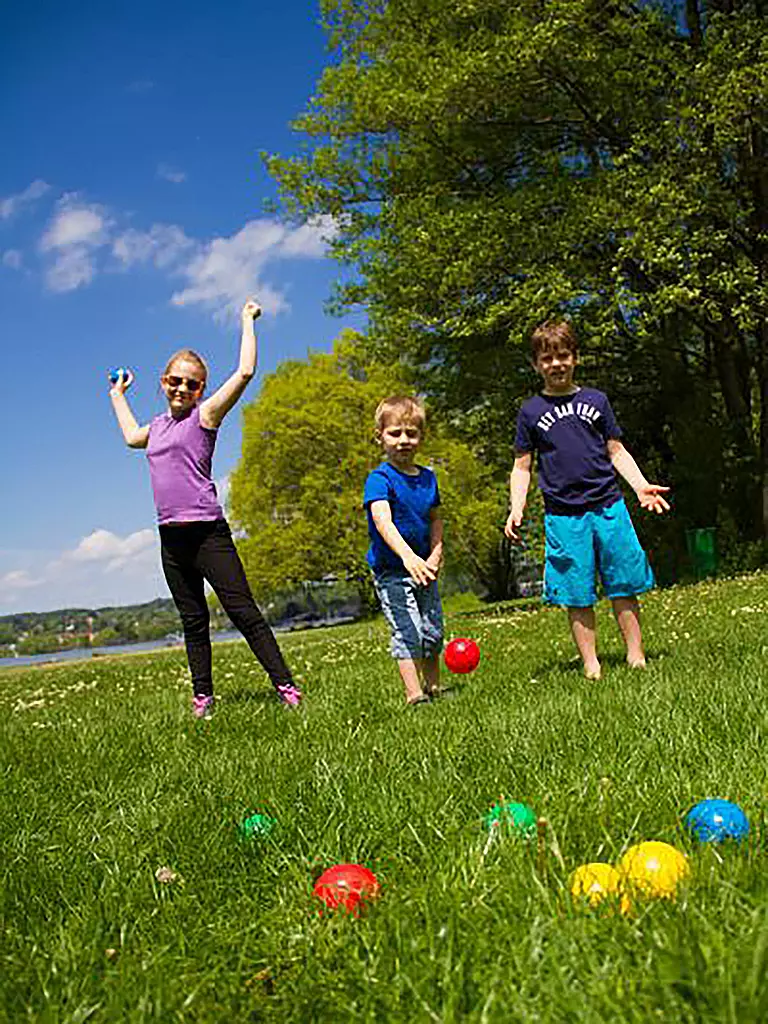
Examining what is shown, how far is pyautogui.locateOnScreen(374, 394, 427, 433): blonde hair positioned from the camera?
5.23m

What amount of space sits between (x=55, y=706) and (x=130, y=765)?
4.13 meters

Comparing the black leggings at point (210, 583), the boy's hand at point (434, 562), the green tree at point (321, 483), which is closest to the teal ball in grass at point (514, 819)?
the boy's hand at point (434, 562)

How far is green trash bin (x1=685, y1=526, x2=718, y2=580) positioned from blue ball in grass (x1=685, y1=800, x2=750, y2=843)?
16.6 metres

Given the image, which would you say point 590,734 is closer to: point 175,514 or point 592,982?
point 592,982

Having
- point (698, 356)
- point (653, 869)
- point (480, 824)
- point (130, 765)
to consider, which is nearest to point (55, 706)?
point (130, 765)

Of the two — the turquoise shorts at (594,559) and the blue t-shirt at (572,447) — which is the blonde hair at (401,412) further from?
the turquoise shorts at (594,559)

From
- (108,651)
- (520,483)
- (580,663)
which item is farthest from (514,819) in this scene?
(108,651)

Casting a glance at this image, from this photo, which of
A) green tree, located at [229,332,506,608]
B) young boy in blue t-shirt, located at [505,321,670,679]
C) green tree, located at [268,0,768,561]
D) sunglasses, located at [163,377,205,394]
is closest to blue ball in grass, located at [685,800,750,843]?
young boy in blue t-shirt, located at [505,321,670,679]

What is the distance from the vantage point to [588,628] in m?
5.52

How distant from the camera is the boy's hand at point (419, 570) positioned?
4734 millimetres

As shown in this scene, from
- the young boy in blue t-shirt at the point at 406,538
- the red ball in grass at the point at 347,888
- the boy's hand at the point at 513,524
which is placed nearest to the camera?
the red ball in grass at the point at 347,888

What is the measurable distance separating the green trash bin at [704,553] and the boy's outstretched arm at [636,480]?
13.2 m

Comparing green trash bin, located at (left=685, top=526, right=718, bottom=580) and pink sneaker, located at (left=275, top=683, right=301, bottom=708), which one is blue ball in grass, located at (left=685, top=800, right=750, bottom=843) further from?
green trash bin, located at (left=685, top=526, right=718, bottom=580)

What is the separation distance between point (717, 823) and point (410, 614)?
315 centimetres
